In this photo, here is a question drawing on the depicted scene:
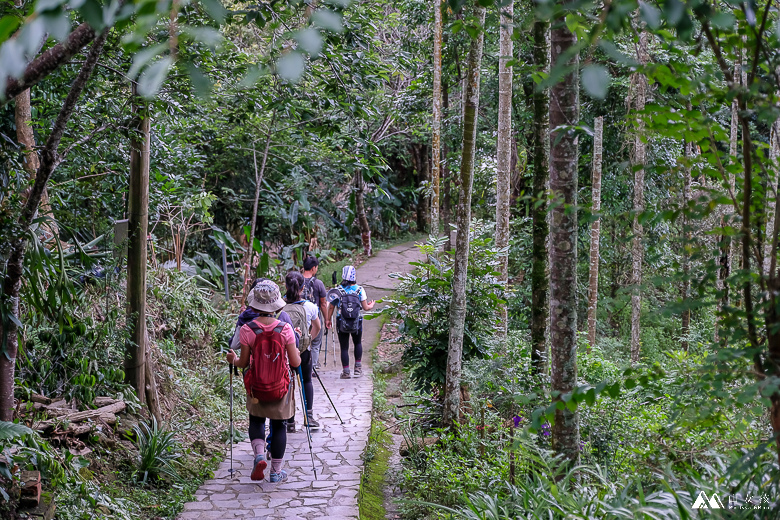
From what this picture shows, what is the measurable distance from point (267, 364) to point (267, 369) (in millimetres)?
42

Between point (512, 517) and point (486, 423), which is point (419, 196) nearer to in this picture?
point (486, 423)

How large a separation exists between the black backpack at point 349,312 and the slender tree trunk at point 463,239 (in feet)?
9.85

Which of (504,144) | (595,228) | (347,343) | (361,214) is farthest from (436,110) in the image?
(361,214)

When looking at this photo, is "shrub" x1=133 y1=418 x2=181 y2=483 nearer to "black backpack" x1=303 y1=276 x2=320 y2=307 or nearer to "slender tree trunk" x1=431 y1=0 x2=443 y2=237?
"black backpack" x1=303 y1=276 x2=320 y2=307

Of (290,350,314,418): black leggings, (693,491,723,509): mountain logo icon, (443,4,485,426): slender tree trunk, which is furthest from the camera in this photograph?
(290,350,314,418): black leggings

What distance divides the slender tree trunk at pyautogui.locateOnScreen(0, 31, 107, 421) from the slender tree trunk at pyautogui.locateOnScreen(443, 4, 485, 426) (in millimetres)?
3276

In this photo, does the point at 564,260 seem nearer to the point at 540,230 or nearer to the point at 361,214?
the point at 540,230

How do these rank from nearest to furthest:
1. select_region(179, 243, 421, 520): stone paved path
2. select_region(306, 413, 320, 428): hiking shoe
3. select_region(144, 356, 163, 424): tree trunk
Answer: select_region(179, 243, 421, 520): stone paved path → select_region(144, 356, 163, 424): tree trunk → select_region(306, 413, 320, 428): hiking shoe

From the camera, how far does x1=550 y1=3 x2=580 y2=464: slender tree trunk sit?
148 inches

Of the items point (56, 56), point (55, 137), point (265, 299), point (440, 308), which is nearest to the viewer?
point (56, 56)

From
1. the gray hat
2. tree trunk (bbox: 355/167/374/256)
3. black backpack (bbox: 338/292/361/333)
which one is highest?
tree trunk (bbox: 355/167/374/256)

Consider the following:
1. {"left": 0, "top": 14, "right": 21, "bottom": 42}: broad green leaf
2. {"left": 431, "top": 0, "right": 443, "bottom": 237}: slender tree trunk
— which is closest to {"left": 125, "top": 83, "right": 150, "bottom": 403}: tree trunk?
{"left": 0, "top": 14, "right": 21, "bottom": 42}: broad green leaf

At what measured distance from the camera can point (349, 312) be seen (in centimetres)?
876

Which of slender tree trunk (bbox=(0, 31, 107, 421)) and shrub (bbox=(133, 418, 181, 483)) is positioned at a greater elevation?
slender tree trunk (bbox=(0, 31, 107, 421))
